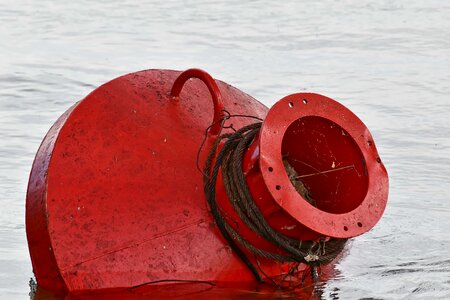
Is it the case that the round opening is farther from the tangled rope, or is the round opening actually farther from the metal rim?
the tangled rope

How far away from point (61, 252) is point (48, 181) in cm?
25

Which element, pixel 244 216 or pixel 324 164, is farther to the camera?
pixel 324 164

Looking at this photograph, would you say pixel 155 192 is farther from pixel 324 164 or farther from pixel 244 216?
pixel 324 164

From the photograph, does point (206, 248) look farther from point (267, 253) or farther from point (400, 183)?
point (400, 183)

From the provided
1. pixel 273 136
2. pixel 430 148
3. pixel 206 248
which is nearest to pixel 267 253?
pixel 206 248

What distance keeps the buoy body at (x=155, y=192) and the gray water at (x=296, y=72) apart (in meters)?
0.41

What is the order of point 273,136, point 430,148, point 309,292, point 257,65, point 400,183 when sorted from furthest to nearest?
point 257,65, point 430,148, point 400,183, point 309,292, point 273,136

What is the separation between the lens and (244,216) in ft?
12.1

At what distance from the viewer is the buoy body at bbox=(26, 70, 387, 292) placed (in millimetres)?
3611

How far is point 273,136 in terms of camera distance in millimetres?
3580

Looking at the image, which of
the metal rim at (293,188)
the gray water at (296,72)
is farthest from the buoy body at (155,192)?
the gray water at (296,72)

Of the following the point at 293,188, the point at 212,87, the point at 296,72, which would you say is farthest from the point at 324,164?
the point at 296,72

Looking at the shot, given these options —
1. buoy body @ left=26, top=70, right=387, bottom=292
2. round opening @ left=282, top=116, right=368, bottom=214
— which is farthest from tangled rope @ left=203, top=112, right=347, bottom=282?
round opening @ left=282, top=116, right=368, bottom=214

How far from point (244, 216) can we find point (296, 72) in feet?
13.6
